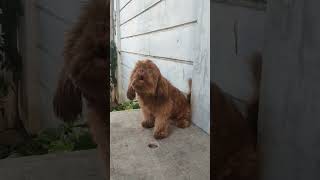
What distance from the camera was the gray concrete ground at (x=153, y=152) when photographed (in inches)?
59.1

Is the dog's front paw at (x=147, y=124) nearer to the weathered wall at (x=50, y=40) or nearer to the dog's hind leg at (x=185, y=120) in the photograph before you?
the dog's hind leg at (x=185, y=120)

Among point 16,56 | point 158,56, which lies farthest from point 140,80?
point 16,56

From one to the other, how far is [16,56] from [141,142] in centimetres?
76

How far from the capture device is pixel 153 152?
62.1 inches

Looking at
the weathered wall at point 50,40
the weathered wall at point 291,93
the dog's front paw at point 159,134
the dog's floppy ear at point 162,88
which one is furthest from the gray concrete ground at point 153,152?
the weathered wall at point 50,40

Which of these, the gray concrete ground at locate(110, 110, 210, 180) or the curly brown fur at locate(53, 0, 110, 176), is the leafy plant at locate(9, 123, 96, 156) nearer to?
the curly brown fur at locate(53, 0, 110, 176)

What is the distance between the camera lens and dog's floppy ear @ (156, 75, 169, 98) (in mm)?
1618

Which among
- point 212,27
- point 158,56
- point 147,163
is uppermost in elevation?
point 212,27

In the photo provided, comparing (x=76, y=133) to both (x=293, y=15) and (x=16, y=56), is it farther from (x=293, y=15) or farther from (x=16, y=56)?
(x=293, y=15)

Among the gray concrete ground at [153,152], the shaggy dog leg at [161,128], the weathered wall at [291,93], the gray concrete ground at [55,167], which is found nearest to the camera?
the gray concrete ground at [55,167]

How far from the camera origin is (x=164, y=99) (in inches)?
65.2

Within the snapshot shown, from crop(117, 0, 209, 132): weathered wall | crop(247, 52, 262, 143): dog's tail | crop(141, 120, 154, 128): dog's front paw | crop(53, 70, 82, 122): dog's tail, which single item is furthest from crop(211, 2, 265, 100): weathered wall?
crop(53, 70, 82, 122): dog's tail

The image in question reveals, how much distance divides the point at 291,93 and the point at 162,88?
62 centimetres

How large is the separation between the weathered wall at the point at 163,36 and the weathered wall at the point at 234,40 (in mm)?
222
